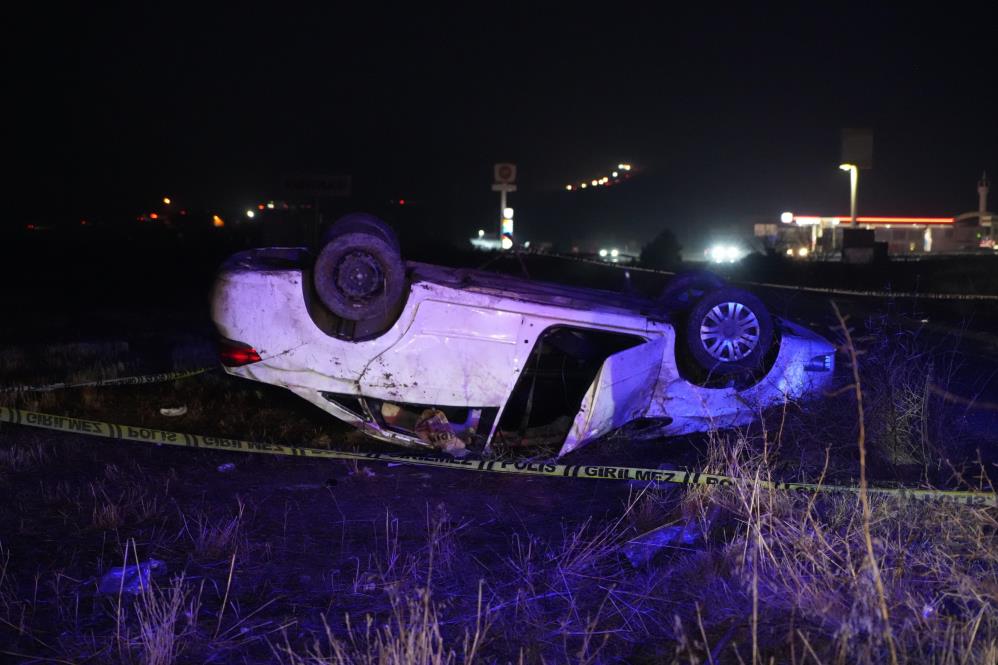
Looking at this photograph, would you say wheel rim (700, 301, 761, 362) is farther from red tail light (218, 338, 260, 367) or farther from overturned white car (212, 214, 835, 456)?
red tail light (218, 338, 260, 367)

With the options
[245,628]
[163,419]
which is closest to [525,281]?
[163,419]

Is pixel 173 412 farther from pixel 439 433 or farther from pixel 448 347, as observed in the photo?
pixel 448 347

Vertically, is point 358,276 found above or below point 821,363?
above

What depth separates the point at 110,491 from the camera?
504cm

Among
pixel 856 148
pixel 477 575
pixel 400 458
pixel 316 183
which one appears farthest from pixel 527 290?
pixel 856 148

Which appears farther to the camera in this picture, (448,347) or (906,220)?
(906,220)

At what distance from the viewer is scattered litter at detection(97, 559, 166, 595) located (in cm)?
362

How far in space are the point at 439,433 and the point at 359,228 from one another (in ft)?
5.05

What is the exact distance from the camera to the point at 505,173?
16.3 m

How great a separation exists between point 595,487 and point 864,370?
2.10 metres

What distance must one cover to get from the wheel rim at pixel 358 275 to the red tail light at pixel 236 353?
78 centimetres

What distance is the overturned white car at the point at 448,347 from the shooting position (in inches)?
228

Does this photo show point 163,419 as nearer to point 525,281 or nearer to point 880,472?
point 525,281

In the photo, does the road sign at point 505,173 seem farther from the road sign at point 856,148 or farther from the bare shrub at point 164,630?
the bare shrub at point 164,630
